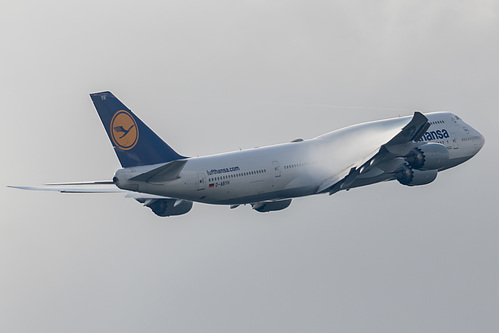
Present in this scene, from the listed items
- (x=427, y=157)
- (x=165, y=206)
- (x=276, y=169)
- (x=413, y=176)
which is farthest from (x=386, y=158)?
(x=165, y=206)

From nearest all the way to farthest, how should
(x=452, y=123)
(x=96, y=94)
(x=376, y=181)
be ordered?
(x=96, y=94), (x=376, y=181), (x=452, y=123)

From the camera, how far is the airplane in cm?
7025

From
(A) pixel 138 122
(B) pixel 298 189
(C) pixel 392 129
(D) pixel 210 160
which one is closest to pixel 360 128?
(C) pixel 392 129

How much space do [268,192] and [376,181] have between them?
8.34m

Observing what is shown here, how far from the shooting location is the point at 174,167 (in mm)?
70625

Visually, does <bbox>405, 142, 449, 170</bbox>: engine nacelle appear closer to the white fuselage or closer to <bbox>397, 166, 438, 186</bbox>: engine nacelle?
<bbox>397, 166, 438, 186</bbox>: engine nacelle

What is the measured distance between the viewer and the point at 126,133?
70.1 meters

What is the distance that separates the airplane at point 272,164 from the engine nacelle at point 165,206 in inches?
2.7

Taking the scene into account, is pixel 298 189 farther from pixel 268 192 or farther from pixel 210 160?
pixel 210 160

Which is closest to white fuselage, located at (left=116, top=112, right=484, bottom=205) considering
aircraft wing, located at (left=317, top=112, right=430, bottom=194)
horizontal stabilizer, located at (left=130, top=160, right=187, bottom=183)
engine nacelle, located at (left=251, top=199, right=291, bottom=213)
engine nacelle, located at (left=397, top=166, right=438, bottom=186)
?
horizontal stabilizer, located at (left=130, top=160, right=187, bottom=183)

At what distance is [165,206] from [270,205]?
7.68 m

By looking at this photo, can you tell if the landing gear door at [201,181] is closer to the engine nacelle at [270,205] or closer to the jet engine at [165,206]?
the jet engine at [165,206]

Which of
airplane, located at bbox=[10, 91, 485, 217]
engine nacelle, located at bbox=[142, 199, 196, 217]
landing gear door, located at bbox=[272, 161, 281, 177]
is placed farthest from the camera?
engine nacelle, located at bbox=[142, 199, 196, 217]

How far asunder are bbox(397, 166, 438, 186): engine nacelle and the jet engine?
1510cm
